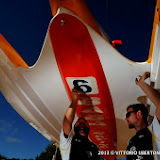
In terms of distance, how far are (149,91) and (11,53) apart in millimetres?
1552

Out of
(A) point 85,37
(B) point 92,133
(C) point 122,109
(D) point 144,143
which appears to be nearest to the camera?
(D) point 144,143

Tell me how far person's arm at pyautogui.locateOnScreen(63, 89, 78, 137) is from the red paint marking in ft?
Answer: 0.32

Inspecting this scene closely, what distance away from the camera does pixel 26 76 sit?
2.05 m

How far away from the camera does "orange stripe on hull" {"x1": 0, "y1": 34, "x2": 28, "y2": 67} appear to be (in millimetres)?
1989

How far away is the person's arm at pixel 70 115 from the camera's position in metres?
1.78

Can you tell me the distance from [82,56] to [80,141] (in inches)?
33.0

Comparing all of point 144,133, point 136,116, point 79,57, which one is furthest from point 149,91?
point 79,57

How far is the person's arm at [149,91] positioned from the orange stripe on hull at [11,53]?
1.32 metres

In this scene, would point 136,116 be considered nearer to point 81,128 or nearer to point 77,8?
point 81,128

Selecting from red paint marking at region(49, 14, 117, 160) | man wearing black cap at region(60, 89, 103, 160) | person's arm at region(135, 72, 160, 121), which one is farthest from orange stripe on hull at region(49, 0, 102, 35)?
man wearing black cap at region(60, 89, 103, 160)

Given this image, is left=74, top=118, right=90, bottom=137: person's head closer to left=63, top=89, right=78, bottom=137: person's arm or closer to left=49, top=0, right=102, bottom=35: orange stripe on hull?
left=63, top=89, right=78, bottom=137: person's arm

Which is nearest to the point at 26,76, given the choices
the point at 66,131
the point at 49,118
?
the point at 49,118

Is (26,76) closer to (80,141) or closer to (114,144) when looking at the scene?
(80,141)

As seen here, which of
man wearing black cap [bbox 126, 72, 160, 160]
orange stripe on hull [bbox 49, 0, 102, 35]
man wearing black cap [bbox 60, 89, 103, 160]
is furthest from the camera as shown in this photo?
man wearing black cap [bbox 60, 89, 103, 160]
